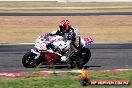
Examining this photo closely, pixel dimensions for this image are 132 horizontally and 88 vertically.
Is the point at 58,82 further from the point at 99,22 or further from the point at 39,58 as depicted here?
the point at 99,22

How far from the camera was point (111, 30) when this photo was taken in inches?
1251

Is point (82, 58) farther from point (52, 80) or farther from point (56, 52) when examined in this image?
point (52, 80)

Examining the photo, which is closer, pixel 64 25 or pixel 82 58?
pixel 64 25

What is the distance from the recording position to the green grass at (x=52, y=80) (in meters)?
11.4

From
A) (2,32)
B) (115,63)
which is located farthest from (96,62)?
(2,32)

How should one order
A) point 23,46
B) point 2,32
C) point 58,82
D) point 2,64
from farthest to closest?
point 2,32
point 23,46
point 2,64
point 58,82

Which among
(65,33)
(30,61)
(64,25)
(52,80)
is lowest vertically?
(30,61)

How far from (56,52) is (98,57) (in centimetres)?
344

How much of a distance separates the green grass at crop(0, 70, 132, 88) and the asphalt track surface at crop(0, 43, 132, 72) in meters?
2.18

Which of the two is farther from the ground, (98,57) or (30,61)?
(30,61)

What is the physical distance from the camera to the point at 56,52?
1557cm

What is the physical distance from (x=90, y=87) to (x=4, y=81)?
2.63 metres

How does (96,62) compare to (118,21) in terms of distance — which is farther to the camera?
(118,21)

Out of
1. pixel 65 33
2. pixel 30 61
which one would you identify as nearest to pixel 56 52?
pixel 65 33
